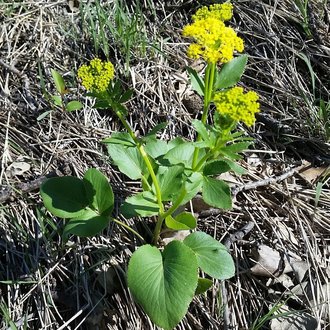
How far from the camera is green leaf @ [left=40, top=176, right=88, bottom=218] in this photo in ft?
6.52

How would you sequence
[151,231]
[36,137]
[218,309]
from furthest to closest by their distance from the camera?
[36,137], [151,231], [218,309]

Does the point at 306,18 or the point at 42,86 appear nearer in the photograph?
the point at 42,86

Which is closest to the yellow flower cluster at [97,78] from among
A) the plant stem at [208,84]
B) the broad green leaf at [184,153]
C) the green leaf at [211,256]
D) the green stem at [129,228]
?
the plant stem at [208,84]

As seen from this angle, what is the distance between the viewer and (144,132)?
8.31 feet

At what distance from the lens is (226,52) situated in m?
1.70

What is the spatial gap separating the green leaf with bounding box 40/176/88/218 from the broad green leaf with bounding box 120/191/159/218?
17cm

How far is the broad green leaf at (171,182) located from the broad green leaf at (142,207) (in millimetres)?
50

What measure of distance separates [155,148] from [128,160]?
0.39ft

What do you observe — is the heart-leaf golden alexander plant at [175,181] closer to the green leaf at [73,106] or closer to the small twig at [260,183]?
the small twig at [260,183]

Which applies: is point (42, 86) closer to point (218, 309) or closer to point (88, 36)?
point (88, 36)

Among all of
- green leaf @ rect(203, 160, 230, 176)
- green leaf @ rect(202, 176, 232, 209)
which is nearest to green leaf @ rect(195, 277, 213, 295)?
green leaf @ rect(202, 176, 232, 209)

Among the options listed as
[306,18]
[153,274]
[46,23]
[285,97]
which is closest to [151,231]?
[153,274]

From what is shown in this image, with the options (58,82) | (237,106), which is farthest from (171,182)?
(58,82)

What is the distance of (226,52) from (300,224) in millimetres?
957
